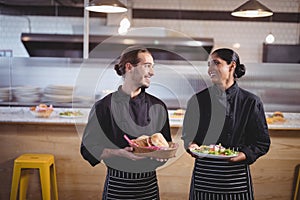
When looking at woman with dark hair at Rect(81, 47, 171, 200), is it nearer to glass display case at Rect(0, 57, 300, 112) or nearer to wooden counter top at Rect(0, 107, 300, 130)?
wooden counter top at Rect(0, 107, 300, 130)

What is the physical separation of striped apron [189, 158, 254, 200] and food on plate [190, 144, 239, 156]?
0.17ft

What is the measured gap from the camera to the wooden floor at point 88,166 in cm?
325

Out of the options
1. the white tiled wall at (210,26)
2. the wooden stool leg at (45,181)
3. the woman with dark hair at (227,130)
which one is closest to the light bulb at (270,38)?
the white tiled wall at (210,26)

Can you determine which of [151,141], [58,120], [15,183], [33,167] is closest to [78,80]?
[58,120]

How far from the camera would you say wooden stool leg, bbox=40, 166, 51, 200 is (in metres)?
3.04

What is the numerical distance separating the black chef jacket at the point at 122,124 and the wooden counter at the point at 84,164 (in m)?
1.03

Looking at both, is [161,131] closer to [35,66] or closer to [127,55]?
[127,55]

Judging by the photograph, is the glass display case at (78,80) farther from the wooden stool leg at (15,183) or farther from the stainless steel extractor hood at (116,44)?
the stainless steel extractor hood at (116,44)

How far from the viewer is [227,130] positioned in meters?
2.38

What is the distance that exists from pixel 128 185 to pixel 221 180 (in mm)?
535

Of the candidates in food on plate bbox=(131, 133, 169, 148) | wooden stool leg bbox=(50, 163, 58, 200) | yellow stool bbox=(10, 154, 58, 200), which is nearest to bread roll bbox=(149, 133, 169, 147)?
food on plate bbox=(131, 133, 169, 148)

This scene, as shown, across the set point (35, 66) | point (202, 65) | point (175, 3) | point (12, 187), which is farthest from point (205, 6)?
point (12, 187)

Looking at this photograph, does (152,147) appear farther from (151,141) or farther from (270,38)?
(270,38)

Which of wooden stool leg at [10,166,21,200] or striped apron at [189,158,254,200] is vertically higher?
striped apron at [189,158,254,200]
